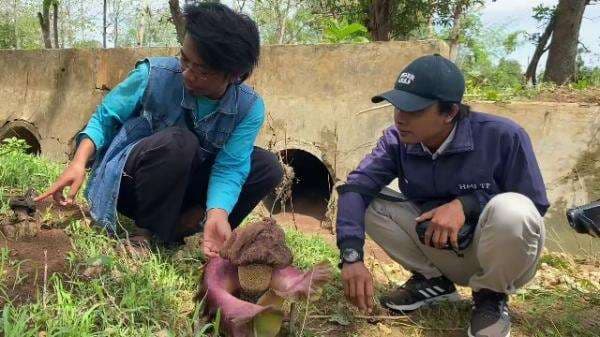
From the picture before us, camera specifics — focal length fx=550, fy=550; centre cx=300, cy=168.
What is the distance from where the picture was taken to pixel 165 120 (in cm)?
266

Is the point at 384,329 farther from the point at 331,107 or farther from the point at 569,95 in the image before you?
the point at 569,95

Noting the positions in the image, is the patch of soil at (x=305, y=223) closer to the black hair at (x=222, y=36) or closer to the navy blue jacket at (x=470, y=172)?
the navy blue jacket at (x=470, y=172)

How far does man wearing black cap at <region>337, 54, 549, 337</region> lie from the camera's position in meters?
2.11

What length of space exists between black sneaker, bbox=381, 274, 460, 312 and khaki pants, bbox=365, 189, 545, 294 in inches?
1.7

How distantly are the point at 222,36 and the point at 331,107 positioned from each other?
2849mm

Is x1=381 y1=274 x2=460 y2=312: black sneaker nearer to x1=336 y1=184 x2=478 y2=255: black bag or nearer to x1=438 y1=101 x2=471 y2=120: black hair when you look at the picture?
x1=336 y1=184 x2=478 y2=255: black bag

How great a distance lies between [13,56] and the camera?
705 cm

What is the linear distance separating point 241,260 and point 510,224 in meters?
1.01

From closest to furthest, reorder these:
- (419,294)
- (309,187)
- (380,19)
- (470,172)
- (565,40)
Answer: (470,172) → (419,294) → (309,187) → (380,19) → (565,40)

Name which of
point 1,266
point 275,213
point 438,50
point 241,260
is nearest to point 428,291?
point 241,260

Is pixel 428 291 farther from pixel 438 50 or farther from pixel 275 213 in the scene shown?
pixel 275 213

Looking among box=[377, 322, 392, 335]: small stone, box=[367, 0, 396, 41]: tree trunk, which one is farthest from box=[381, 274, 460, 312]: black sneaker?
box=[367, 0, 396, 41]: tree trunk

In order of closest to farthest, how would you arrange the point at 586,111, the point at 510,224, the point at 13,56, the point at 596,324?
1. the point at 510,224
2. the point at 596,324
3. the point at 586,111
4. the point at 13,56

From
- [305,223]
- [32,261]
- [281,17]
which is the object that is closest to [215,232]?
[32,261]
